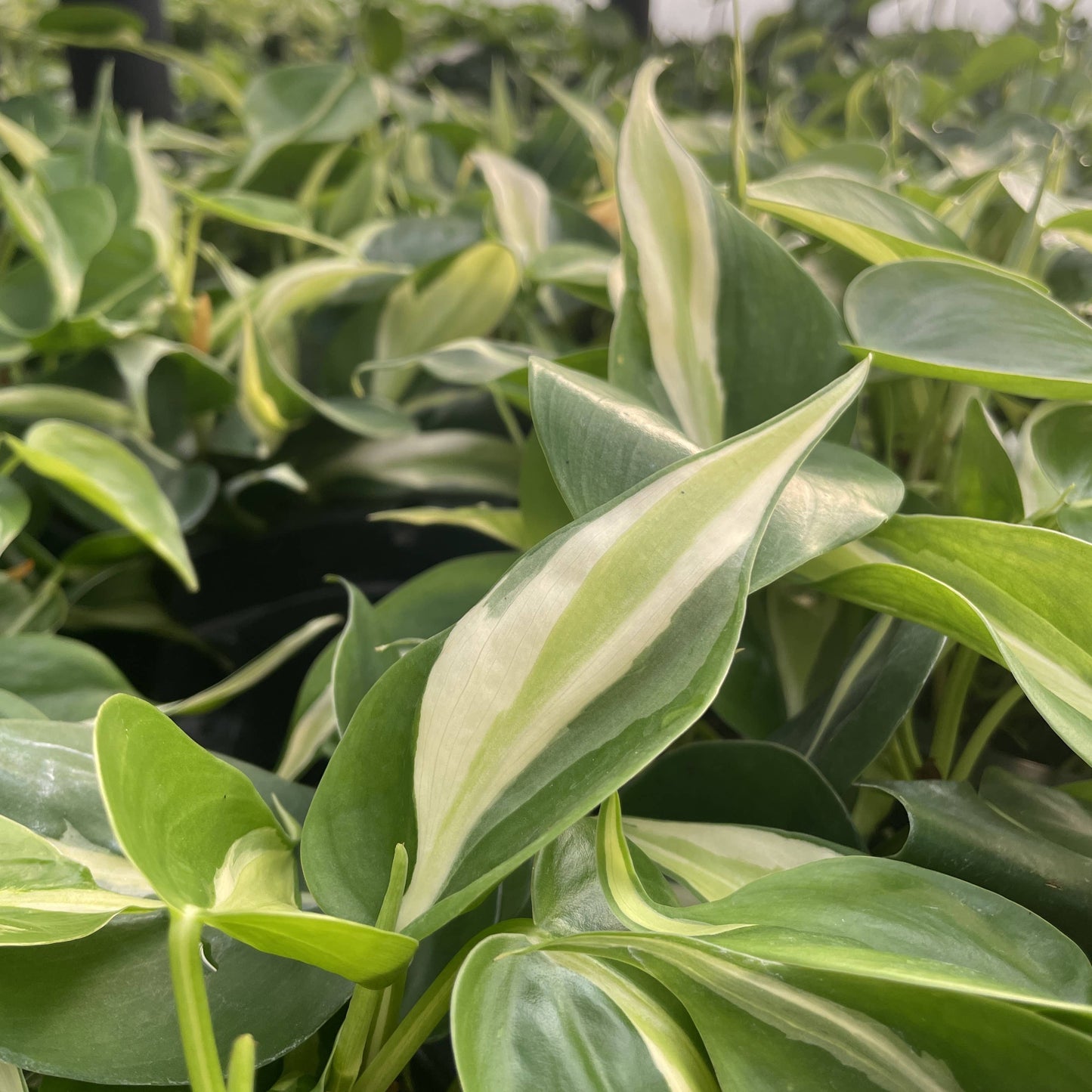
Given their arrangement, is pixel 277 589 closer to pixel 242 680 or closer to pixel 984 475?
pixel 242 680

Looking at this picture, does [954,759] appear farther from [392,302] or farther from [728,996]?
[392,302]

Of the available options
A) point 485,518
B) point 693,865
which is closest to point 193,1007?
point 693,865

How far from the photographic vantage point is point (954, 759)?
349 mm

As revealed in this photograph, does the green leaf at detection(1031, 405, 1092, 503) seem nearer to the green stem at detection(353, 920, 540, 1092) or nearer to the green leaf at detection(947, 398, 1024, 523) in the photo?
the green leaf at detection(947, 398, 1024, 523)

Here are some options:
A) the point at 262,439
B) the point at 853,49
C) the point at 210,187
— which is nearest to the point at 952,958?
the point at 262,439

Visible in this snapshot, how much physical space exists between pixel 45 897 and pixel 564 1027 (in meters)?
0.13

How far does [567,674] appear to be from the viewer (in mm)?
214

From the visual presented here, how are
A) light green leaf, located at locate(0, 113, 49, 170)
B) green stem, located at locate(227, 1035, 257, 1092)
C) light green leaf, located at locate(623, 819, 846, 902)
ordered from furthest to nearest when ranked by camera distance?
light green leaf, located at locate(0, 113, 49, 170), light green leaf, located at locate(623, 819, 846, 902), green stem, located at locate(227, 1035, 257, 1092)

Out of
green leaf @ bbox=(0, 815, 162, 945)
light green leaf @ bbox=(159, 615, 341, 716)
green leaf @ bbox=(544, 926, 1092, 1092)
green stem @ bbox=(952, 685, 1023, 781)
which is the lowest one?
light green leaf @ bbox=(159, 615, 341, 716)

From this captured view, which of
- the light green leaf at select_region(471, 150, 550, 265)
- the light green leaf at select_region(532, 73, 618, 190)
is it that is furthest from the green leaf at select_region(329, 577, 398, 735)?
the light green leaf at select_region(532, 73, 618, 190)

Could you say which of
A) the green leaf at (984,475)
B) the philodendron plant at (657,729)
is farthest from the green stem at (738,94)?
the green leaf at (984,475)

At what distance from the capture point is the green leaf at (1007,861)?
237mm

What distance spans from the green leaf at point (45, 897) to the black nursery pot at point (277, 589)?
12.5 inches

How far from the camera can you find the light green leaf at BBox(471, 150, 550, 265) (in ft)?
1.96
